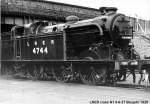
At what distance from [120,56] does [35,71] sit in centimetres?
591

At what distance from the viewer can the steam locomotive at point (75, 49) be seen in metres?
14.3

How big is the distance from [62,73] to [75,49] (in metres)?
1.41

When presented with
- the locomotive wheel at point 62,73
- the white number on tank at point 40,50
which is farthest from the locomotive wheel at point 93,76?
the white number on tank at point 40,50

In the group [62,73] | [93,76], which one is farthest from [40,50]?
[93,76]

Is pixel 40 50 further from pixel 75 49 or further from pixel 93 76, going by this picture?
pixel 93 76

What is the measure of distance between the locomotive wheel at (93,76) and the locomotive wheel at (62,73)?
866mm

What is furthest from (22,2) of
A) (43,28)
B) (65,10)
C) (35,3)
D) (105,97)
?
(105,97)

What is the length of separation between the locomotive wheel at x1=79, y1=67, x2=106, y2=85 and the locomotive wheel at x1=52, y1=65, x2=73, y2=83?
0.87m

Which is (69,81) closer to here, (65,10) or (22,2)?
(22,2)

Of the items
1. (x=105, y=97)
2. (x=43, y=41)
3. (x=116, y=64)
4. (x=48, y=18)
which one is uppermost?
(x=48, y=18)

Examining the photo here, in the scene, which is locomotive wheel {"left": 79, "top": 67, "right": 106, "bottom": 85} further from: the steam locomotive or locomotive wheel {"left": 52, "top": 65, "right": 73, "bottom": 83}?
locomotive wheel {"left": 52, "top": 65, "right": 73, "bottom": 83}

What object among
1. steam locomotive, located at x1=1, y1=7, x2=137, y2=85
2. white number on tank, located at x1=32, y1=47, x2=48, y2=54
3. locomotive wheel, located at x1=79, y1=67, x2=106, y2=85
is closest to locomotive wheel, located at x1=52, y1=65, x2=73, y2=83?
steam locomotive, located at x1=1, y1=7, x2=137, y2=85

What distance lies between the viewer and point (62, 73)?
16375mm

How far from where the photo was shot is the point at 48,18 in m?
37.9
